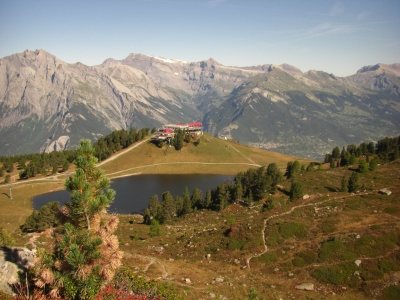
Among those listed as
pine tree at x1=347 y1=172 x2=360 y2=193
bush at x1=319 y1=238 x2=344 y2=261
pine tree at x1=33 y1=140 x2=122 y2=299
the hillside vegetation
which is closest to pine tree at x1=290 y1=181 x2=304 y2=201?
the hillside vegetation

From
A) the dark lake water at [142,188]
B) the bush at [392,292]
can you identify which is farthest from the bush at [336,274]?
the dark lake water at [142,188]

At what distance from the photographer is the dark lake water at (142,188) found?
4798 inches

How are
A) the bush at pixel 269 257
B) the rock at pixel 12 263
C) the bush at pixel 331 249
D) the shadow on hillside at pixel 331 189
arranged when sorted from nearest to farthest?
the rock at pixel 12 263
the bush at pixel 331 249
the bush at pixel 269 257
the shadow on hillside at pixel 331 189

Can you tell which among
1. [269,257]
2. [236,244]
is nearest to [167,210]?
[236,244]

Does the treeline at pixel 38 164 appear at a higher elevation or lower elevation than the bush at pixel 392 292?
lower

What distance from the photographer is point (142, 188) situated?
14862 cm

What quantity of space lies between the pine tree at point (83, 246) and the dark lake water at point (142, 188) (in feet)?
323

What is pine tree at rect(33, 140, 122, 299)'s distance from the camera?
16.9 m

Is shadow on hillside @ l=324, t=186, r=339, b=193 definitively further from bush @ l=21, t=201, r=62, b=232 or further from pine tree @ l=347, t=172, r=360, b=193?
bush @ l=21, t=201, r=62, b=232

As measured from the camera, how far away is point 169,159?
195250 mm

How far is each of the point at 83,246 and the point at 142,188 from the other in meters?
134

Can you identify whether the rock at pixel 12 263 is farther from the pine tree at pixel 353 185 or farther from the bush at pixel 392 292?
the pine tree at pixel 353 185

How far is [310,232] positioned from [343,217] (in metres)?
9.51

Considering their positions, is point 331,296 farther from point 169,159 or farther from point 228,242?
point 169,159
